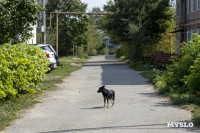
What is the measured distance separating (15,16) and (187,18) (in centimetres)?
2020

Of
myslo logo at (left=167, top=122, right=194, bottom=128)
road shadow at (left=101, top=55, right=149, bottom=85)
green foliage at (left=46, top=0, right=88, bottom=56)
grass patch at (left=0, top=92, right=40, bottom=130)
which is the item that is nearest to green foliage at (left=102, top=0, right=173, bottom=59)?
road shadow at (left=101, top=55, right=149, bottom=85)

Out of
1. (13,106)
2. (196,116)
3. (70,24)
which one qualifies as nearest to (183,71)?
(196,116)

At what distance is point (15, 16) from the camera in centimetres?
1262

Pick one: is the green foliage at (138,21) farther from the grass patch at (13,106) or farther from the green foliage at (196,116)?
the green foliage at (196,116)

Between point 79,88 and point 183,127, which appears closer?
point 183,127

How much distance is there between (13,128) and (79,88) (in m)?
7.06

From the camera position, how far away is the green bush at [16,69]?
9156 millimetres

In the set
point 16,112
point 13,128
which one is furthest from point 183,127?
point 16,112

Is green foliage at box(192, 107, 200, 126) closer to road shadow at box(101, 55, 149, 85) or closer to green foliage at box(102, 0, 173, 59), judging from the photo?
road shadow at box(101, 55, 149, 85)

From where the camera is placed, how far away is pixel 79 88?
46.1 ft

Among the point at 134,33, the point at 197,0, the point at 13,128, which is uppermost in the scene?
the point at 197,0

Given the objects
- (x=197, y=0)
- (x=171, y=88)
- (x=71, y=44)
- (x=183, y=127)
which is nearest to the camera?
(x=183, y=127)

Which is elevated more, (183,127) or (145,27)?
(145,27)

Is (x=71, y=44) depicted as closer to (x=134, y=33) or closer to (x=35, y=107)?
(x=134, y=33)
